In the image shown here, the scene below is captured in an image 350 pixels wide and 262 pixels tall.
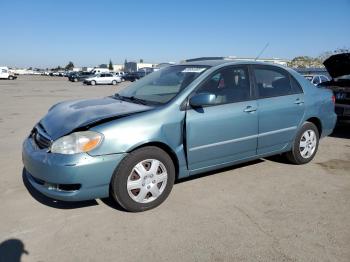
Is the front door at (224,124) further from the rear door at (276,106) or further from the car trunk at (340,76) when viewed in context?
the car trunk at (340,76)

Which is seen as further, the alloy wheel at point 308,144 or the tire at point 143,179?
the alloy wheel at point 308,144

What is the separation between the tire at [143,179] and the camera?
3.64 metres

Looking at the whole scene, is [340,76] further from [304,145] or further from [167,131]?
[167,131]

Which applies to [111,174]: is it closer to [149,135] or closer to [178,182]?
[149,135]

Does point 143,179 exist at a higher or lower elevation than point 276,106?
lower

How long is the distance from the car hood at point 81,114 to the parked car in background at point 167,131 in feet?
0.04

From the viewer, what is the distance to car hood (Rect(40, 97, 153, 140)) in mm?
3682

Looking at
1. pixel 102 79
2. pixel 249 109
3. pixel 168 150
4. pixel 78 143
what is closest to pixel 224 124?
pixel 249 109

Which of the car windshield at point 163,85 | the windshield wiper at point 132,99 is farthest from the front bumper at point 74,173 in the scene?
the car windshield at point 163,85

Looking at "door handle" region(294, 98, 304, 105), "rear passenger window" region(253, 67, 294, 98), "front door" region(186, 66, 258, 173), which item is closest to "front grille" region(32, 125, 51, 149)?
"front door" region(186, 66, 258, 173)

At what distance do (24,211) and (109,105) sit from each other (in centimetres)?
154

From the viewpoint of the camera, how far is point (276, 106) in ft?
16.0

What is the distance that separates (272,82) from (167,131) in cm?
198

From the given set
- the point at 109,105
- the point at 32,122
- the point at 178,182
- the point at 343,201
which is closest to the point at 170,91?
the point at 109,105
